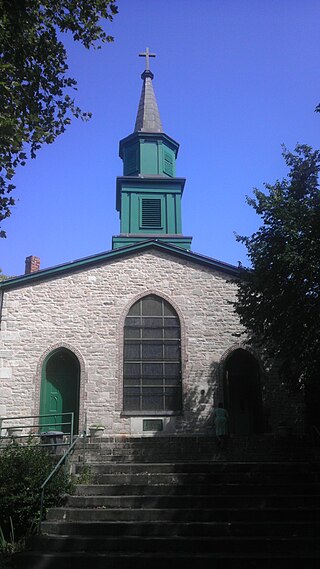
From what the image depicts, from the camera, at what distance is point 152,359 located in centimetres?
1664

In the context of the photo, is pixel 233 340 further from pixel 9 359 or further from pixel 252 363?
pixel 9 359

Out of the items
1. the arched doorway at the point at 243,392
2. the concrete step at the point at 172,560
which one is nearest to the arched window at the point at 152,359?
the arched doorway at the point at 243,392

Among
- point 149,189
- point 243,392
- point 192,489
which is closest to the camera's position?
point 192,489

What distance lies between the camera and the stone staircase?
7117 mm

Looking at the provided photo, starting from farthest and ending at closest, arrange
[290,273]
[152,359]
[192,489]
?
[152,359]
[290,273]
[192,489]

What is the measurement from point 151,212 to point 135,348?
702cm

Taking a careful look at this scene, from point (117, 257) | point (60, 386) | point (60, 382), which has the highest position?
point (117, 257)

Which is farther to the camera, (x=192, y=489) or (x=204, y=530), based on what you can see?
(x=192, y=489)

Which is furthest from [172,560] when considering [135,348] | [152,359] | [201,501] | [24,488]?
[135,348]

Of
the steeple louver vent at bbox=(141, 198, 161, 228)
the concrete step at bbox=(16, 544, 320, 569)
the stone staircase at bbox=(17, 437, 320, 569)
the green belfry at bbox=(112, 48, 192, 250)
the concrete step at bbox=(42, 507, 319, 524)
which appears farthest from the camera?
the steeple louver vent at bbox=(141, 198, 161, 228)

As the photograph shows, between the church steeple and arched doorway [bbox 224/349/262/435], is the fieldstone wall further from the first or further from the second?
the church steeple

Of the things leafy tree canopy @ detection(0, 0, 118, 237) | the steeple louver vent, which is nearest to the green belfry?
the steeple louver vent

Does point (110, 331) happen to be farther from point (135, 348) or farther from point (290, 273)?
point (290, 273)

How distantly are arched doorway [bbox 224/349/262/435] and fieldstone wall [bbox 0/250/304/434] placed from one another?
411 mm
